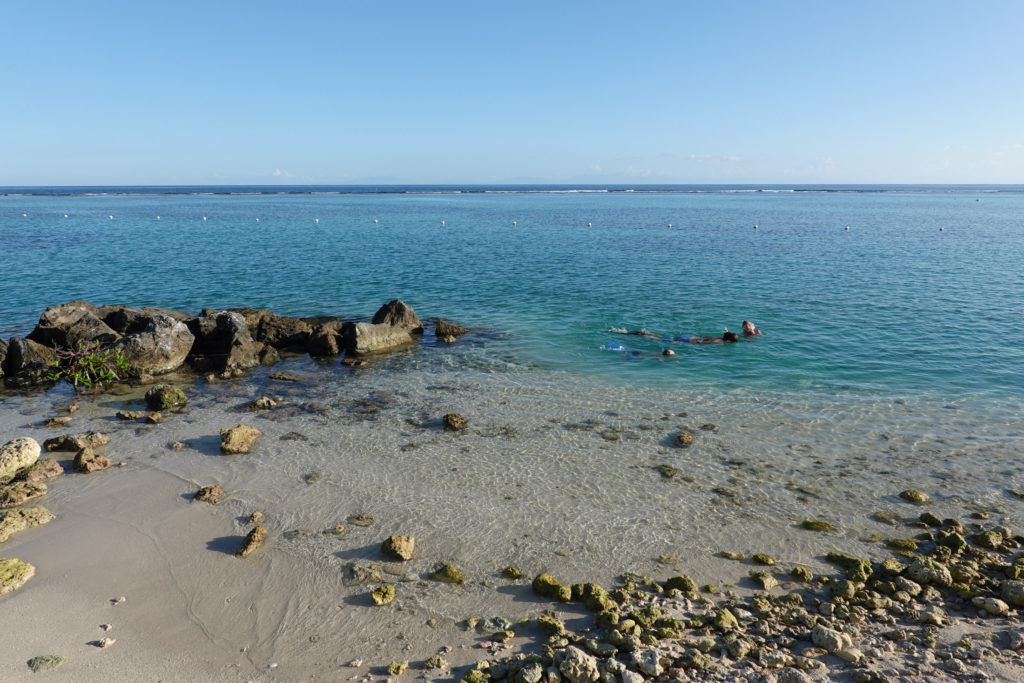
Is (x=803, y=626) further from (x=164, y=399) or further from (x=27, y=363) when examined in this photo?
(x=27, y=363)

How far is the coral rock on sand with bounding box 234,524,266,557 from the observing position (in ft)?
35.6

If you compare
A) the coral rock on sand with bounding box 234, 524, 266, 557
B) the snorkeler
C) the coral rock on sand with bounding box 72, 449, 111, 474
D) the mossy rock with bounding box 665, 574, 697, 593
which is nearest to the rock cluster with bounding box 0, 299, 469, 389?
the coral rock on sand with bounding box 72, 449, 111, 474

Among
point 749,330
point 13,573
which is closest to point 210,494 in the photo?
point 13,573

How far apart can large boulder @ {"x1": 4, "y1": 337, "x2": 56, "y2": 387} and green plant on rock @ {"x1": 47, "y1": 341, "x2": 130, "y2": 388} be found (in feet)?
0.93

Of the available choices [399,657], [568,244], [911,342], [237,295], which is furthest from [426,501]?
[568,244]

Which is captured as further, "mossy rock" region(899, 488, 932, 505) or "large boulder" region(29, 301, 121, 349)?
"large boulder" region(29, 301, 121, 349)

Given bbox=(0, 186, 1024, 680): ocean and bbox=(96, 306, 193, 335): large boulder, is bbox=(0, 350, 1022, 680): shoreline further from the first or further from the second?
bbox=(96, 306, 193, 335): large boulder

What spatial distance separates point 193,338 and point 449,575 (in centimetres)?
1737

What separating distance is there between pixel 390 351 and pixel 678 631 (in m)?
17.6

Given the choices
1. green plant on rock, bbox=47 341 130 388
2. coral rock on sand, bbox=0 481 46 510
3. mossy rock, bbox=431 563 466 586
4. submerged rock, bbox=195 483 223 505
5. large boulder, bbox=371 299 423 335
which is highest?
large boulder, bbox=371 299 423 335

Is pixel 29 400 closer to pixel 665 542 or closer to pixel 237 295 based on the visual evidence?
pixel 237 295

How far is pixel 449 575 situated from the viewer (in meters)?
10.2

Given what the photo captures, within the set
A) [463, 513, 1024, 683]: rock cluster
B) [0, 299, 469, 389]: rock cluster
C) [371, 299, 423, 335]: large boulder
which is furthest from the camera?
[371, 299, 423, 335]: large boulder

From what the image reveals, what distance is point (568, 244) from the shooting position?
5916 centimetres
